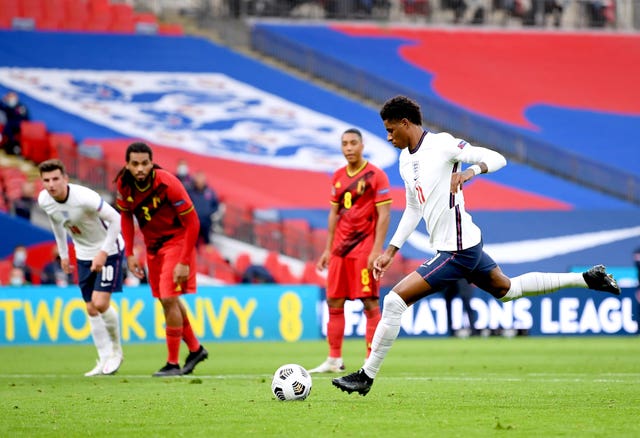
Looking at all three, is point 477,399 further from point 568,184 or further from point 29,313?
point 568,184

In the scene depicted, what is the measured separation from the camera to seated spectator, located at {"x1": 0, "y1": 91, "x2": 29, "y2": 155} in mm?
29297

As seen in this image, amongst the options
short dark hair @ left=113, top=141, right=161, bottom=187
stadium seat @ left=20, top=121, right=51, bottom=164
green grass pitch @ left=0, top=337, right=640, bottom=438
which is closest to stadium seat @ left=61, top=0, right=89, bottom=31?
stadium seat @ left=20, top=121, right=51, bottom=164

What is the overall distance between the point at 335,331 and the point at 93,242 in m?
2.81

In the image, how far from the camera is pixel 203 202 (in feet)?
84.9

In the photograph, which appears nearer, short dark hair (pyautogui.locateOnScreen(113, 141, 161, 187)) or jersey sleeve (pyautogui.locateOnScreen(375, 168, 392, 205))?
short dark hair (pyautogui.locateOnScreen(113, 141, 161, 187))

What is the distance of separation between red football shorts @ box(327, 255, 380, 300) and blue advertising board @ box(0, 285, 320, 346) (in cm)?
860

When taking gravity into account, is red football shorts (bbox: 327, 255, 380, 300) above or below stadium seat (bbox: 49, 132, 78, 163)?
above

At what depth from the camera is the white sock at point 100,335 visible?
13.6m

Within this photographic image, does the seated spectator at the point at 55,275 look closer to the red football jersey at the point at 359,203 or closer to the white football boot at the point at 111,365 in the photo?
the white football boot at the point at 111,365

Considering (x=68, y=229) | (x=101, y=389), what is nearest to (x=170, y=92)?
(x=68, y=229)

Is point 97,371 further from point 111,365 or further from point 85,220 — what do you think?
point 85,220

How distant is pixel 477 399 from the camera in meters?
9.91

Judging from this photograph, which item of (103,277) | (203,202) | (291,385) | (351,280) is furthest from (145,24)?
(291,385)

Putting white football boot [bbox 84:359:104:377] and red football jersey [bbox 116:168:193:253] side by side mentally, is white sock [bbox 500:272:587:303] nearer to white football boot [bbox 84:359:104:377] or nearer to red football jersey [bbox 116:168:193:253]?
red football jersey [bbox 116:168:193:253]
